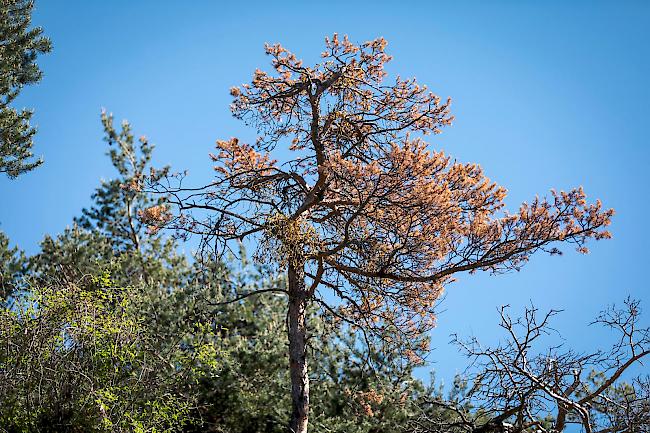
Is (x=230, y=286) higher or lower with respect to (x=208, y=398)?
higher

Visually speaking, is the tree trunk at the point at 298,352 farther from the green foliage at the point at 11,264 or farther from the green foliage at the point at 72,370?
the green foliage at the point at 11,264

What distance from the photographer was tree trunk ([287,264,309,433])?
28.2 feet

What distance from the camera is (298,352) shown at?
28.8ft

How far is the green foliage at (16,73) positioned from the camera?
14.2 m

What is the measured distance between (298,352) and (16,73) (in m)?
9.67

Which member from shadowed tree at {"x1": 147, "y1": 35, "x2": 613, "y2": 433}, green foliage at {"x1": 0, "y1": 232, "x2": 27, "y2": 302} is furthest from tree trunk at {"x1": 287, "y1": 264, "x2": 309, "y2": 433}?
green foliage at {"x1": 0, "y1": 232, "x2": 27, "y2": 302}

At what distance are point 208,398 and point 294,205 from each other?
314cm

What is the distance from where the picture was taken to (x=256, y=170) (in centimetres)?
943

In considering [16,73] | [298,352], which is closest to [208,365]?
[298,352]

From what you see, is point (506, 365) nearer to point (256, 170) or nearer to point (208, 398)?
point (256, 170)

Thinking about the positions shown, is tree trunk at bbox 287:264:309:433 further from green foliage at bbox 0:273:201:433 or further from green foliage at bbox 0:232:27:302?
green foliage at bbox 0:232:27:302

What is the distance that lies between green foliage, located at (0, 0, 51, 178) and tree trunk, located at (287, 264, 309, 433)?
26.1ft

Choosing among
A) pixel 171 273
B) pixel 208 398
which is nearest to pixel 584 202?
pixel 208 398

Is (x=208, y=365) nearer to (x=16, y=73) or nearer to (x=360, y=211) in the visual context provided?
(x=360, y=211)
